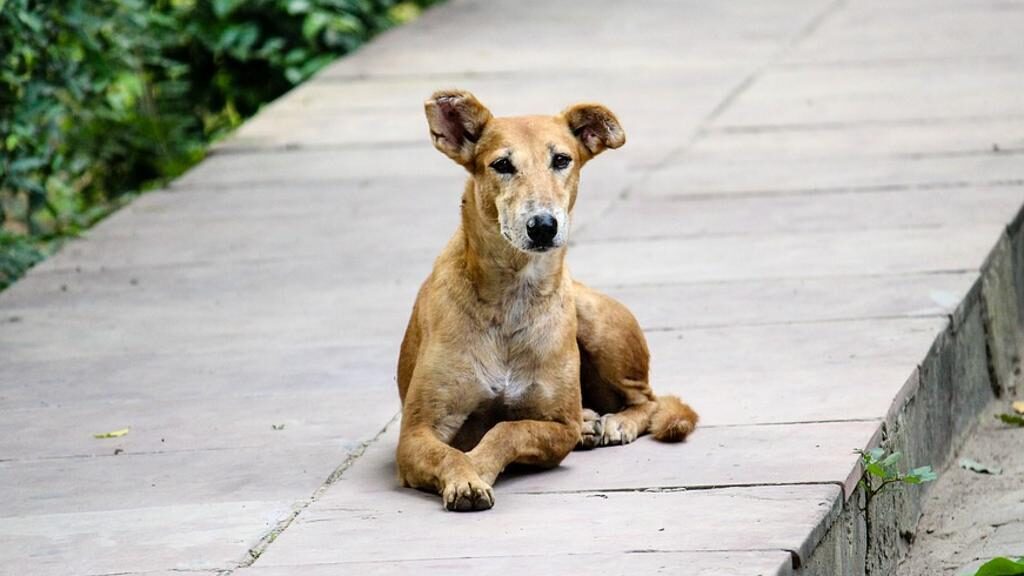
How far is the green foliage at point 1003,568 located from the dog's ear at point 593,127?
5.87 feet

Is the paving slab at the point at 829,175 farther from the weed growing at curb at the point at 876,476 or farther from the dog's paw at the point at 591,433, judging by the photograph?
the dog's paw at the point at 591,433

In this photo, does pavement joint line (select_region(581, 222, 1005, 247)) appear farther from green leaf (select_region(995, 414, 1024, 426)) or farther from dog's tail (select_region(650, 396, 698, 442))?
dog's tail (select_region(650, 396, 698, 442))

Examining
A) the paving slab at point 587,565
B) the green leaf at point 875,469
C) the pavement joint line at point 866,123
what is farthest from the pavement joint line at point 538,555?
the pavement joint line at point 866,123

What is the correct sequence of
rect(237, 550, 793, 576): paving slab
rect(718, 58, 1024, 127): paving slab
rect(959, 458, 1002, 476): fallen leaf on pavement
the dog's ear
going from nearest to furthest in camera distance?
rect(237, 550, 793, 576): paving slab
the dog's ear
rect(959, 458, 1002, 476): fallen leaf on pavement
rect(718, 58, 1024, 127): paving slab

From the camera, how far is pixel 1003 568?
17.4 feet

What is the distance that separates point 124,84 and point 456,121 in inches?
331

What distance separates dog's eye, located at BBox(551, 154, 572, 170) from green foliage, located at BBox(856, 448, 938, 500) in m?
1.28

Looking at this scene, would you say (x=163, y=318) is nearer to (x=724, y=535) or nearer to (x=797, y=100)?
(x=724, y=535)

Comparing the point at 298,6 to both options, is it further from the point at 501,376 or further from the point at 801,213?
the point at 501,376

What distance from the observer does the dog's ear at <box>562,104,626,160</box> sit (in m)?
6.12

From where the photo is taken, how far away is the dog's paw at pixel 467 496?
5.51 metres

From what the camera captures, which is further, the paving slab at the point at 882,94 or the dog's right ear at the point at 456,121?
the paving slab at the point at 882,94

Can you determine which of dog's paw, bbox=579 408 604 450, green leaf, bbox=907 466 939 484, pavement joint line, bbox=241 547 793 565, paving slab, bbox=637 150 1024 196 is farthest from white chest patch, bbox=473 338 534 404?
paving slab, bbox=637 150 1024 196

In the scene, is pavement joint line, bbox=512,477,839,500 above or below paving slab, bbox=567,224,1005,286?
above
